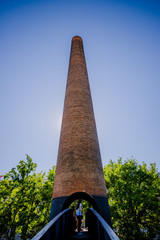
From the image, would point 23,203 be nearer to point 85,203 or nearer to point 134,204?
point 85,203

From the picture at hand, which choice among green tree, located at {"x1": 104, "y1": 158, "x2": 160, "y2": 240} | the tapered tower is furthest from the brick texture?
green tree, located at {"x1": 104, "y1": 158, "x2": 160, "y2": 240}

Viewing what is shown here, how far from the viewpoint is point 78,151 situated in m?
7.12

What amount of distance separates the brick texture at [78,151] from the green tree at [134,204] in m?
7.33

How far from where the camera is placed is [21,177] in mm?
11797

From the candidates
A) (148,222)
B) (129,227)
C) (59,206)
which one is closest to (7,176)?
(59,206)

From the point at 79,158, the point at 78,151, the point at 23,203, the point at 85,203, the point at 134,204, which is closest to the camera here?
the point at 79,158

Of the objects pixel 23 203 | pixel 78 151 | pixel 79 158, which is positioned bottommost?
pixel 23 203

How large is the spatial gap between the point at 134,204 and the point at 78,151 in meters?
8.88

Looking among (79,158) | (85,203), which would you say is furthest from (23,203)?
(79,158)

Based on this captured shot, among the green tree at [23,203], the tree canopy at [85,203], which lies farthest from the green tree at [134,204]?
the green tree at [23,203]

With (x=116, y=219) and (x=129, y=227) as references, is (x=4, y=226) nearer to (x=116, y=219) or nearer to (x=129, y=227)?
(x=116, y=219)

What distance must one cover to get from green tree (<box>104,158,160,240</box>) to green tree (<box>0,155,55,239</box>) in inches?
254

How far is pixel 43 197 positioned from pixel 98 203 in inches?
A: 339

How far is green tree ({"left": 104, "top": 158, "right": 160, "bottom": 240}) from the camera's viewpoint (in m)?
11.9
